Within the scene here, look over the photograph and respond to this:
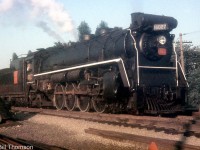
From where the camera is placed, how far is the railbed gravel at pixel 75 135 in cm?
656

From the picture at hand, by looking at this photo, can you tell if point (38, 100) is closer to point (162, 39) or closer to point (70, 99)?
point (70, 99)

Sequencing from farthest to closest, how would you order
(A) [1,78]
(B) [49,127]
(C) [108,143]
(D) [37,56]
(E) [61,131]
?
(A) [1,78]
(D) [37,56]
(B) [49,127]
(E) [61,131]
(C) [108,143]

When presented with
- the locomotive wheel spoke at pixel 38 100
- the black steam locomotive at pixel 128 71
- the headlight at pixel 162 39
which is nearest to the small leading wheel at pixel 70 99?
the black steam locomotive at pixel 128 71

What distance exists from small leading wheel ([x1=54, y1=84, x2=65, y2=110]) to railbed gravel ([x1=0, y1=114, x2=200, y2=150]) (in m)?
3.55

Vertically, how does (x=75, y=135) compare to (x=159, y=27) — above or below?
below

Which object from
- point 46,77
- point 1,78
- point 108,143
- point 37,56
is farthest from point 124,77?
point 1,78

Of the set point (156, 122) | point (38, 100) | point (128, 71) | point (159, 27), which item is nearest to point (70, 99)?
point (38, 100)

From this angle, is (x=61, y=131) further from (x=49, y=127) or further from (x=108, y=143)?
(x=108, y=143)

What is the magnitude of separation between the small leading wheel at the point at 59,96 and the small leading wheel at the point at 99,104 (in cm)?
252

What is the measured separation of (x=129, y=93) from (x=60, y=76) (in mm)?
4694

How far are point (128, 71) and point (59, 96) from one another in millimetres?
5264

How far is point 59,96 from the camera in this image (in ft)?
47.3

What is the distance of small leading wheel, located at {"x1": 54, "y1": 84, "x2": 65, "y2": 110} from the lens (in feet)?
46.3

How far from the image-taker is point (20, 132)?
8.81 m
